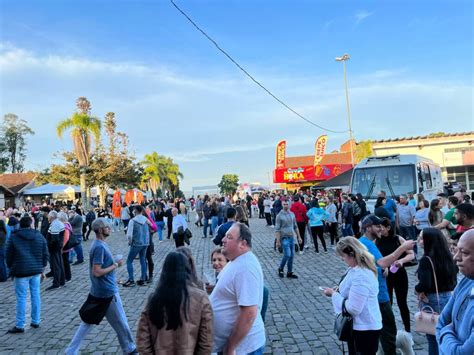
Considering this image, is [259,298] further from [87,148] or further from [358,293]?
[87,148]

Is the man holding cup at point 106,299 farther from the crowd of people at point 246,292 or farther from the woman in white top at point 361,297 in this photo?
the woman in white top at point 361,297

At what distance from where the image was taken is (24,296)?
19.5 ft

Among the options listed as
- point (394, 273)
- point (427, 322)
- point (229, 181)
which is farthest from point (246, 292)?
point (229, 181)

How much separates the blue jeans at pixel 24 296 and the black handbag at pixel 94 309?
6.40ft

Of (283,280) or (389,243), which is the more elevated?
(389,243)

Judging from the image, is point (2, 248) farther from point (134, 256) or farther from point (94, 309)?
point (94, 309)

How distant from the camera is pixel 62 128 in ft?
86.2

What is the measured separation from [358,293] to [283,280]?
18.0ft

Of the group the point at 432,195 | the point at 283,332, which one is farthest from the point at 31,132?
the point at 283,332

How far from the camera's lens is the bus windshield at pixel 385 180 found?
14000mm

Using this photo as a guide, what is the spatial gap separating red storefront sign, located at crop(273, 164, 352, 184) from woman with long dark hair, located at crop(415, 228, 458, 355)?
97.0ft

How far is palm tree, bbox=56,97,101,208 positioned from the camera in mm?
26328

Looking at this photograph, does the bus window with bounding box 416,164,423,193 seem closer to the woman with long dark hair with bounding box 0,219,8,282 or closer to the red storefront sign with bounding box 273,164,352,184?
the woman with long dark hair with bounding box 0,219,8,282

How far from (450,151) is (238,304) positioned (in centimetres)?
4386
